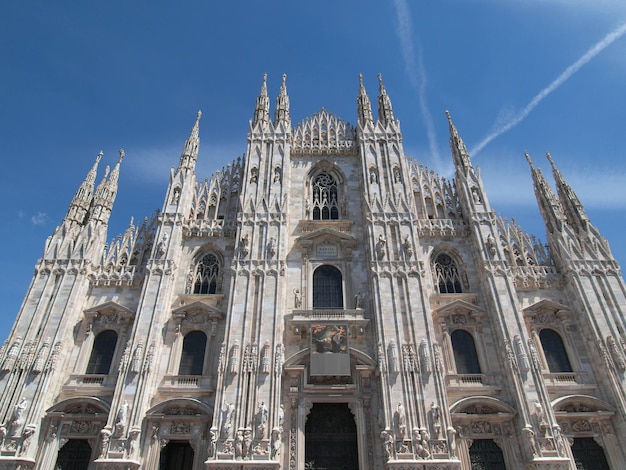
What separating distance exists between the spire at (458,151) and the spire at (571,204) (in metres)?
5.25

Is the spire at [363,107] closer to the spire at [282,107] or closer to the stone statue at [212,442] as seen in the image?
the spire at [282,107]

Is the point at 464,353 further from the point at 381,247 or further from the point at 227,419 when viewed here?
the point at 227,419

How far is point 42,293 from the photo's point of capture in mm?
20938

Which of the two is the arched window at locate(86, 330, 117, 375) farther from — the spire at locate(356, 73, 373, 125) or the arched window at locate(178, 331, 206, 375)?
the spire at locate(356, 73, 373, 125)

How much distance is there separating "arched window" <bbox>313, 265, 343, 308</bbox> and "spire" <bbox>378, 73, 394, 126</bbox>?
11253 millimetres

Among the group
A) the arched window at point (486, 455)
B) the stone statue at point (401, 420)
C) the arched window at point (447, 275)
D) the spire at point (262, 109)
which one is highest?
the spire at point (262, 109)

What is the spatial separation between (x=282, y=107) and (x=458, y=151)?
1179cm

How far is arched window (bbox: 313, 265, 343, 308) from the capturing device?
22.0m

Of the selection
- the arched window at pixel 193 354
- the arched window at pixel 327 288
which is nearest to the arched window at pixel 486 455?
the arched window at pixel 327 288

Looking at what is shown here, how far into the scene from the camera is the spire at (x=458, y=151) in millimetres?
26234

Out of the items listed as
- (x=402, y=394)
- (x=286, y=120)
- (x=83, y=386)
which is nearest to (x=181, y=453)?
(x=83, y=386)

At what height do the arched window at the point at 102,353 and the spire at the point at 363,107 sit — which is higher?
the spire at the point at 363,107

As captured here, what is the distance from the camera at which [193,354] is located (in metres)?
20.5

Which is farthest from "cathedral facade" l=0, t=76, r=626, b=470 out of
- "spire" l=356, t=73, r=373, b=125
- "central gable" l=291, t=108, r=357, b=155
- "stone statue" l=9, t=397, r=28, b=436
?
"spire" l=356, t=73, r=373, b=125
